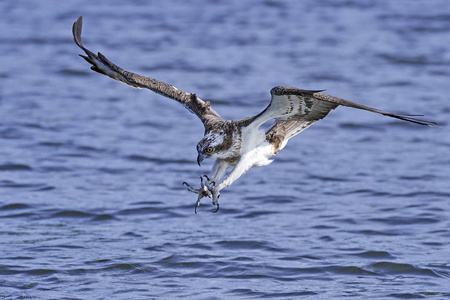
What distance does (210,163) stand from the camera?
1348cm

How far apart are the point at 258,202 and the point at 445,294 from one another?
12.1ft

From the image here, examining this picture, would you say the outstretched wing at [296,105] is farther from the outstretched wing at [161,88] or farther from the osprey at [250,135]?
the outstretched wing at [161,88]

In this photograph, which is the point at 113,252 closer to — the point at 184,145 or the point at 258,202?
the point at 258,202

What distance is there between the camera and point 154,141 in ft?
48.1

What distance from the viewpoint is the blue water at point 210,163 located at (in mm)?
9492

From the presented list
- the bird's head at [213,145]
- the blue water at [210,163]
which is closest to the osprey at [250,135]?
the bird's head at [213,145]

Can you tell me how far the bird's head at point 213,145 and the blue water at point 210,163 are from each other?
1.68 meters

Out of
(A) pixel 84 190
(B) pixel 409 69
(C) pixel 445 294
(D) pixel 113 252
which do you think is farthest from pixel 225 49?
(C) pixel 445 294

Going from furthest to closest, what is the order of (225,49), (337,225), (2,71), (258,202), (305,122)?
(225,49) → (2,71) → (258,202) → (337,225) → (305,122)

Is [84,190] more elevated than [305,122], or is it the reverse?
[305,122]

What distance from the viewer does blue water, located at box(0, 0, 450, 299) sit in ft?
31.1

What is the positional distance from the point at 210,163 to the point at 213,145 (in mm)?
5519

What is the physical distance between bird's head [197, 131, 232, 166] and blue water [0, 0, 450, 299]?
5.52 feet

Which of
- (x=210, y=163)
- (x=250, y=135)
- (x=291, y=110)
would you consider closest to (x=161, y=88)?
(x=250, y=135)
